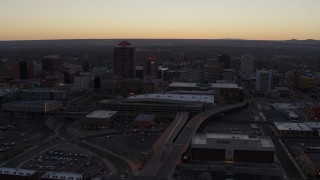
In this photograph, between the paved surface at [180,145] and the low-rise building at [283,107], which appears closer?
the paved surface at [180,145]

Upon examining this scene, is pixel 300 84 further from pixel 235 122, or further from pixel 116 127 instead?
pixel 116 127

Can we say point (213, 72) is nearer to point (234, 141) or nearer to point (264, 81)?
point (264, 81)

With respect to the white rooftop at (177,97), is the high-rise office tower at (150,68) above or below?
above

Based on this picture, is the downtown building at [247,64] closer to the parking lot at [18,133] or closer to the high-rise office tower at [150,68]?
the high-rise office tower at [150,68]

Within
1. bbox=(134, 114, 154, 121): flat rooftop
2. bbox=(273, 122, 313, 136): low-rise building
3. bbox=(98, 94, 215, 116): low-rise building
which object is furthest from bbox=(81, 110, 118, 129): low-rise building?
bbox=(273, 122, 313, 136): low-rise building

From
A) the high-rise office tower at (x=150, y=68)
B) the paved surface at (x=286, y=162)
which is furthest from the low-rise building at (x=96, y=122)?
the high-rise office tower at (x=150, y=68)

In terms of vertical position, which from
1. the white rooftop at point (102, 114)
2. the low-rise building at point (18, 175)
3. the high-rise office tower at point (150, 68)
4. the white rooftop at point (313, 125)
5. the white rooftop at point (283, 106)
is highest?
the high-rise office tower at point (150, 68)

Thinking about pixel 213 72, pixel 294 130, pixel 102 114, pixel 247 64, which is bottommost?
pixel 294 130

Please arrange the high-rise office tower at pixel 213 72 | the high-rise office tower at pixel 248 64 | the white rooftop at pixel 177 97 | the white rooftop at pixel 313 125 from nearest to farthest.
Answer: the white rooftop at pixel 313 125 < the white rooftop at pixel 177 97 < the high-rise office tower at pixel 213 72 < the high-rise office tower at pixel 248 64

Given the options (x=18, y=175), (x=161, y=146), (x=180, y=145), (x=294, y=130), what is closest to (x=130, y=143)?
(x=161, y=146)
